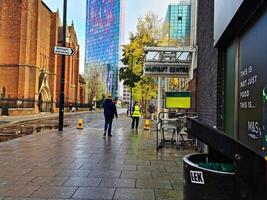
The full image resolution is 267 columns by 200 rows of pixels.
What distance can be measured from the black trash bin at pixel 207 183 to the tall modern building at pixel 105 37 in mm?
91193

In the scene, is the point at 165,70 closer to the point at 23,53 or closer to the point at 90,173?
the point at 90,173

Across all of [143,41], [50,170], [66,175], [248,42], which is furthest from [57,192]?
[143,41]

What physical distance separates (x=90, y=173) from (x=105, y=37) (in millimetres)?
109098

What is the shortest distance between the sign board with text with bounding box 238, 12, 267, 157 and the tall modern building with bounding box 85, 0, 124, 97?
88.2 meters

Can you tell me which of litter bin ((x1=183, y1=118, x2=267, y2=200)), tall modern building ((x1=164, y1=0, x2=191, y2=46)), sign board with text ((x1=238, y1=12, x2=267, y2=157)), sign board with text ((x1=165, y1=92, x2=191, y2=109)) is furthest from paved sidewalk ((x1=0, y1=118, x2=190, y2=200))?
tall modern building ((x1=164, y1=0, x2=191, y2=46))

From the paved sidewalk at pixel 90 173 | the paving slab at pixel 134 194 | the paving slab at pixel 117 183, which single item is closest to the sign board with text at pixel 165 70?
the paved sidewalk at pixel 90 173

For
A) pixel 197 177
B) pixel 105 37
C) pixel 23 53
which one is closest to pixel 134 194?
pixel 197 177

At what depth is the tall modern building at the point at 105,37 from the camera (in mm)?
98688

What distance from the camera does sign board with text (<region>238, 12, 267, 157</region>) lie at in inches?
183

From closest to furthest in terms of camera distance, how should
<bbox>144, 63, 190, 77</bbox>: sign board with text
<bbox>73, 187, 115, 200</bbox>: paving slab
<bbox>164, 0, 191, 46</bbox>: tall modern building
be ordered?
<bbox>73, 187, 115, 200</bbox>: paving slab
<bbox>144, 63, 190, 77</bbox>: sign board with text
<bbox>164, 0, 191, 46</bbox>: tall modern building

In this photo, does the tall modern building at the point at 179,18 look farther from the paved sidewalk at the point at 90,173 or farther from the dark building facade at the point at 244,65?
the dark building facade at the point at 244,65

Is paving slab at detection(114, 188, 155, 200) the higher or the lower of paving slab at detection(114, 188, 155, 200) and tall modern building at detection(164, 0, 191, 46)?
the lower

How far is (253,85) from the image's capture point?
5109mm

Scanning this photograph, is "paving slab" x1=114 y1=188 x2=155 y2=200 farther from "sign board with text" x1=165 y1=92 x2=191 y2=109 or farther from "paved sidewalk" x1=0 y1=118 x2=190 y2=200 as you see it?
"sign board with text" x1=165 y1=92 x2=191 y2=109
